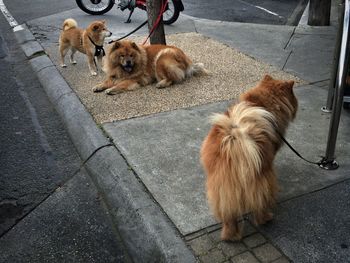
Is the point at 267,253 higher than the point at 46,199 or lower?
higher

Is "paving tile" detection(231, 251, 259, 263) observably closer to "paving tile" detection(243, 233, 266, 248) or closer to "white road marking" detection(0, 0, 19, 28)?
"paving tile" detection(243, 233, 266, 248)

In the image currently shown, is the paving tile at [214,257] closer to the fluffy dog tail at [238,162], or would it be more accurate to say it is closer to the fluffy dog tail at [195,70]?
the fluffy dog tail at [238,162]

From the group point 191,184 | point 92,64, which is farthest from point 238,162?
point 92,64

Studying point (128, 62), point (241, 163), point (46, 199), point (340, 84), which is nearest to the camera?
point (241, 163)

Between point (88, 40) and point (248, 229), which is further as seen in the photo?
point (88, 40)

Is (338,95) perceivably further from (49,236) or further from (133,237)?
(49,236)

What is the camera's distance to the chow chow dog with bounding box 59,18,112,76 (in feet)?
22.5

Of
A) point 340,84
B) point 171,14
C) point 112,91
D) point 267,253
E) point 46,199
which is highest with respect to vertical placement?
point 340,84

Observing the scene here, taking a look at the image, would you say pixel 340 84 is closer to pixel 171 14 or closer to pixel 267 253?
pixel 267 253

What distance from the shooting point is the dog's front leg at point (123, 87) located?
6211mm

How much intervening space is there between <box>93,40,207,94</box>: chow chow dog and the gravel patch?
13 centimetres

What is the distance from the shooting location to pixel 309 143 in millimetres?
4457

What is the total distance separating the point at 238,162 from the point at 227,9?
10513mm

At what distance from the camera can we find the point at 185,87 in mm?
6363
